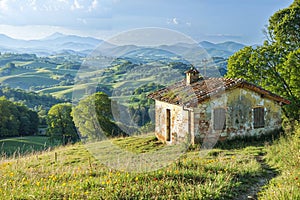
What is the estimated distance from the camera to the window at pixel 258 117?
1564 centimetres

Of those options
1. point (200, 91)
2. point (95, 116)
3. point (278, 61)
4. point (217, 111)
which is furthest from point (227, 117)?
point (95, 116)

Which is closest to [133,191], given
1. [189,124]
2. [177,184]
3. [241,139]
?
[177,184]

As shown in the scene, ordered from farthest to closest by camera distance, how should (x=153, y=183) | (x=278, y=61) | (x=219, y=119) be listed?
(x=278, y=61) → (x=219, y=119) → (x=153, y=183)

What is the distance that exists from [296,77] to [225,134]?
8.30 meters

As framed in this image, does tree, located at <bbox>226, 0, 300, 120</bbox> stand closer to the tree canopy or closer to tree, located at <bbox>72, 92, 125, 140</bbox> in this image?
tree, located at <bbox>72, 92, 125, 140</bbox>

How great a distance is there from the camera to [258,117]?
15750 mm

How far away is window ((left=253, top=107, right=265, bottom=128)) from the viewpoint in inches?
616

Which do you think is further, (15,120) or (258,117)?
(15,120)

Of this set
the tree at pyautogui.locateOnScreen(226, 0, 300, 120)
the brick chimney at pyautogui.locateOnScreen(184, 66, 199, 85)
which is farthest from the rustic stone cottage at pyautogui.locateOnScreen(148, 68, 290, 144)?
the tree at pyautogui.locateOnScreen(226, 0, 300, 120)

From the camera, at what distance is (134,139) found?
1722cm

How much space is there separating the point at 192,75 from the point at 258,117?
4.30m

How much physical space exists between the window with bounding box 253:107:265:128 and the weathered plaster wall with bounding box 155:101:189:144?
3.76 meters

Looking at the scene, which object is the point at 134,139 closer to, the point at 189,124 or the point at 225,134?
the point at 189,124

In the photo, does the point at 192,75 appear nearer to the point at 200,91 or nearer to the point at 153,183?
the point at 200,91
